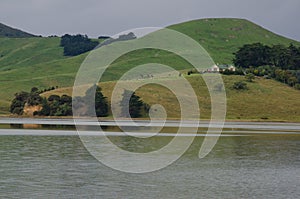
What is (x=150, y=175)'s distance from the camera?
38.2 meters

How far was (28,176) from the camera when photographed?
35812 millimetres

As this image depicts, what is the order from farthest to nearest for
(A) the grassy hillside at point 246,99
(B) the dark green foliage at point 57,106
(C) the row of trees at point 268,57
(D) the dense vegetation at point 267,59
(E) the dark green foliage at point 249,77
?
(C) the row of trees at point 268,57
(D) the dense vegetation at point 267,59
(E) the dark green foliage at point 249,77
(A) the grassy hillside at point 246,99
(B) the dark green foliage at point 57,106

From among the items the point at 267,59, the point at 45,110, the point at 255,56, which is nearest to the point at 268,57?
the point at 267,59

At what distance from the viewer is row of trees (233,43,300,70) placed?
166000 millimetres

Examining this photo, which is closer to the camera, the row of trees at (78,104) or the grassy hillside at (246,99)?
the row of trees at (78,104)

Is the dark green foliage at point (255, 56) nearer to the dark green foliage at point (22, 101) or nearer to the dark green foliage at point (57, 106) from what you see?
the dark green foliage at point (57, 106)

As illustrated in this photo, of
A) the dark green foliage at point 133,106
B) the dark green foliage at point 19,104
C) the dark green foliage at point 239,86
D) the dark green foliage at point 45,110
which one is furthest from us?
the dark green foliage at point 239,86

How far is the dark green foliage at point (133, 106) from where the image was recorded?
120 m

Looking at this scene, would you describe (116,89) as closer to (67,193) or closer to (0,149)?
(0,149)

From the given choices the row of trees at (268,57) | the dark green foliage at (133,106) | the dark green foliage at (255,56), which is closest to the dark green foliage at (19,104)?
the dark green foliage at (133,106)

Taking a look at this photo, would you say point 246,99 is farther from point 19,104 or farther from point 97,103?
point 19,104

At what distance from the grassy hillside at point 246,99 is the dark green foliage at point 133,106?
4737 mm

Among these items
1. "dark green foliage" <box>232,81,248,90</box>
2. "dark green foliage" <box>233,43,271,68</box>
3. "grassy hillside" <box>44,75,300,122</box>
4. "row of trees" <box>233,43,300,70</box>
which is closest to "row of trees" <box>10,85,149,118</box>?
"grassy hillside" <box>44,75,300,122</box>

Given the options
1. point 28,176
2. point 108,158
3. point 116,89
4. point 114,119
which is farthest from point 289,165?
point 116,89
